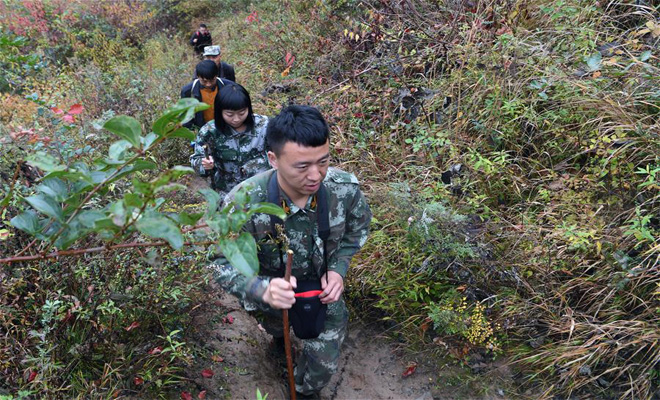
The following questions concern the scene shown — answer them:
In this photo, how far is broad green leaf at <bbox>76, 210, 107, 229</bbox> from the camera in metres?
1.21

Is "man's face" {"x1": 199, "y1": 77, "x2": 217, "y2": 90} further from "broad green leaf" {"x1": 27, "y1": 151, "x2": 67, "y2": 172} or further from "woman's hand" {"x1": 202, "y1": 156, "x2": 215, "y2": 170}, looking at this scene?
"broad green leaf" {"x1": 27, "y1": 151, "x2": 67, "y2": 172}

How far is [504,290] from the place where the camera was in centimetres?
316

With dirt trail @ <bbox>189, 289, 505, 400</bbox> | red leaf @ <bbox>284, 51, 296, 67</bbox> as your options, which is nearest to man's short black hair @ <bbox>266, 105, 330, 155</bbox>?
dirt trail @ <bbox>189, 289, 505, 400</bbox>

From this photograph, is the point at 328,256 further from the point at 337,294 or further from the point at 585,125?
the point at 585,125

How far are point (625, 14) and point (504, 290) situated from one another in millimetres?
2849

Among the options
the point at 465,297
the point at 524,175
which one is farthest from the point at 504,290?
the point at 524,175

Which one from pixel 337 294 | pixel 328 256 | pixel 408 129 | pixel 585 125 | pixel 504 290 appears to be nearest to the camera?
pixel 337 294

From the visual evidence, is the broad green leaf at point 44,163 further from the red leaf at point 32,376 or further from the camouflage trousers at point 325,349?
the camouflage trousers at point 325,349

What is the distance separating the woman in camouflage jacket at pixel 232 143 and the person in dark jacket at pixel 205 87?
2.62 ft

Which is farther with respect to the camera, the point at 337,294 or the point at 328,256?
the point at 328,256

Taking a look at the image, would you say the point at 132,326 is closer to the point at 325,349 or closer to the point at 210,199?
the point at 325,349

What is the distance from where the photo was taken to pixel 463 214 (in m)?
3.60

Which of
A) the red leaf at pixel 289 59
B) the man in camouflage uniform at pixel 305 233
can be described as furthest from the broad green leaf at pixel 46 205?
the red leaf at pixel 289 59

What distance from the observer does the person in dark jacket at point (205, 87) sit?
15.3 feet
